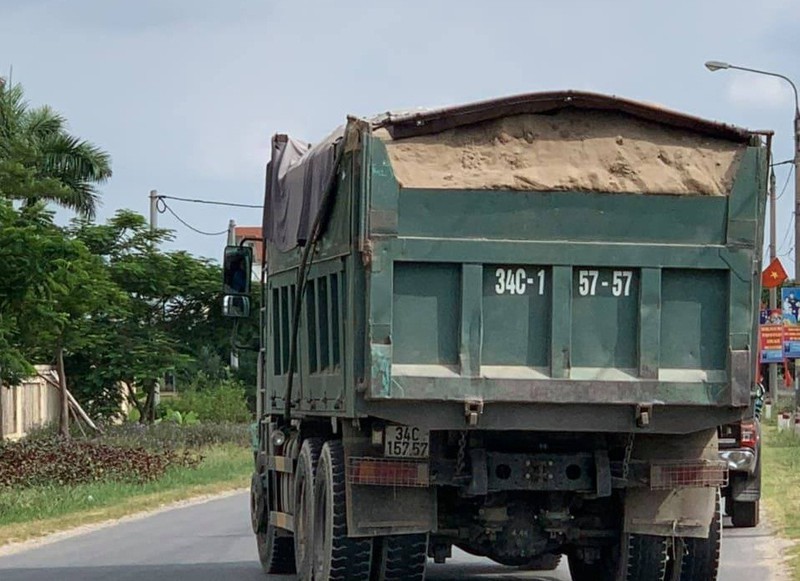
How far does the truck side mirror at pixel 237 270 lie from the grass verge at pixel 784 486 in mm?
5566

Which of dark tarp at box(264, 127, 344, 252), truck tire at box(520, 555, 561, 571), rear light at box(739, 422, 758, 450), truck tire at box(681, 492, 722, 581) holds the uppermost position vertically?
dark tarp at box(264, 127, 344, 252)

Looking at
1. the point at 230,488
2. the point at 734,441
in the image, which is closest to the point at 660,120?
the point at 734,441

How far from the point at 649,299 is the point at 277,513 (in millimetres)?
4819

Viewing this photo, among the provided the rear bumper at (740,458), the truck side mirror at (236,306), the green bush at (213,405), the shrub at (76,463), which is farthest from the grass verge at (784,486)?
the green bush at (213,405)

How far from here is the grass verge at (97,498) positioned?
20.8 meters

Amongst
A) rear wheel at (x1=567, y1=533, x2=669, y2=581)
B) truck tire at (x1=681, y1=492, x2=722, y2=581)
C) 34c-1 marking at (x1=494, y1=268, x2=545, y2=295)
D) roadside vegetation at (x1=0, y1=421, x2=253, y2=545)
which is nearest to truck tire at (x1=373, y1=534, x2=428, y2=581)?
rear wheel at (x1=567, y1=533, x2=669, y2=581)

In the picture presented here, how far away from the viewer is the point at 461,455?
10.9m

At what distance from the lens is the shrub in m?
26.7

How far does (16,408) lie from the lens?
41.6m

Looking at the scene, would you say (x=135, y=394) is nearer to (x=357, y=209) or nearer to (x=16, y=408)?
(x=16, y=408)

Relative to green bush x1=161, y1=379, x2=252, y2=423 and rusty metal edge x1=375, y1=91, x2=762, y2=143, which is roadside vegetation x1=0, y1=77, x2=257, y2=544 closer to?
green bush x1=161, y1=379, x2=252, y2=423

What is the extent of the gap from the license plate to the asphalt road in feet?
13.7

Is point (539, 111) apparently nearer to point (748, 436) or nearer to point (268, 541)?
point (268, 541)

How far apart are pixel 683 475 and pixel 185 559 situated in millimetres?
6763
